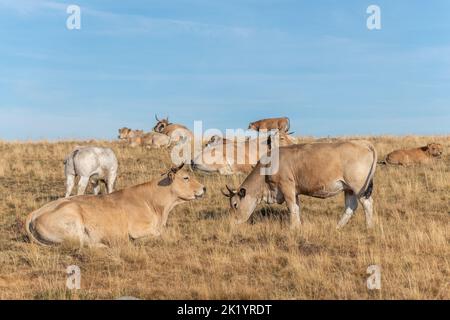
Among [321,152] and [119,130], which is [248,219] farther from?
[119,130]

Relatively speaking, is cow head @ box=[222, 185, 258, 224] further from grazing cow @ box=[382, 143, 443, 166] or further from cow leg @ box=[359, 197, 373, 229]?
grazing cow @ box=[382, 143, 443, 166]

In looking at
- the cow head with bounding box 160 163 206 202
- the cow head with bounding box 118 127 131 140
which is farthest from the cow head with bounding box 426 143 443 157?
the cow head with bounding box 118 127 131 140

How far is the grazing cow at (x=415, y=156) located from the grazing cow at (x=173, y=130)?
1169 centimetres

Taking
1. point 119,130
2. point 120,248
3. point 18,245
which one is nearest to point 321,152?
point 120,248

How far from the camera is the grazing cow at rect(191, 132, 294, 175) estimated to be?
21547 mm

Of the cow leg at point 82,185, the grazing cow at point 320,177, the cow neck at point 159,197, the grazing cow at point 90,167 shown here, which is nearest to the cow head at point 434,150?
the grazing cow at point 320,177

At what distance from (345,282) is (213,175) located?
1325 cm

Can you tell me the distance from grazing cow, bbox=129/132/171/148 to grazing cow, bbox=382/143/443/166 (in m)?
10.8

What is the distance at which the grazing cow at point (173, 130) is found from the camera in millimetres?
31663

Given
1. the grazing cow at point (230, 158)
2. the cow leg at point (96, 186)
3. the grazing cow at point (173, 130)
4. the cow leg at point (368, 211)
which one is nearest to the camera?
the cow leg at point (368, 211)

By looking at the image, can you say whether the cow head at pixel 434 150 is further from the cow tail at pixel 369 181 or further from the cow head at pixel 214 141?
the cow tail at pixel 369 181

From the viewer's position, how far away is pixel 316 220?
13.1 m

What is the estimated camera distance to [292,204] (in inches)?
500
